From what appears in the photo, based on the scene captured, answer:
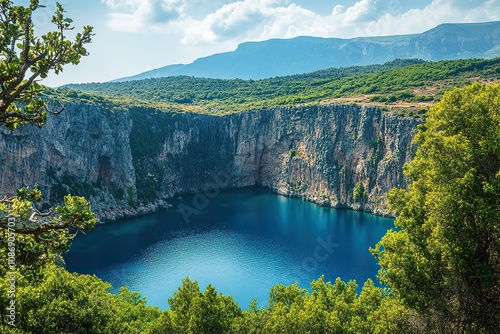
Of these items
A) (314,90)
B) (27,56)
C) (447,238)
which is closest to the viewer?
(27,56)

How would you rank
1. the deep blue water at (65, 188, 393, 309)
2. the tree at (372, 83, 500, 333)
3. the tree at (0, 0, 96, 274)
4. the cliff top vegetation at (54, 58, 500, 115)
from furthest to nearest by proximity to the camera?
1. the cliff top vegetation at (54, 58, 500, 115)
2. the deep blue water at (65, 188, 393, 309)
3. the tree at (372, 83, 500, 333)
4. the tree at (0, 0, 96, 274)

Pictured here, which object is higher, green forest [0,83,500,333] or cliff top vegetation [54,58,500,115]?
cliff top vegetation [54,58,500,115]

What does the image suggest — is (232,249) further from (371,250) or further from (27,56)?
(27,56)

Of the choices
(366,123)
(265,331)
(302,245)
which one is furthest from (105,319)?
(366,123)

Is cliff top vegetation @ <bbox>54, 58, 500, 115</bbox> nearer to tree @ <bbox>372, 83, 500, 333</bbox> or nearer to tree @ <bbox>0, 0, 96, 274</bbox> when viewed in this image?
tree @ <bbox>372, 83, 500, 333</bbox>

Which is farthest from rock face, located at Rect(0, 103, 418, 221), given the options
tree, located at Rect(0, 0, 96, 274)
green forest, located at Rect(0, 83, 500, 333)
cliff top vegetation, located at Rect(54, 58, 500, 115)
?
tree, located at Rect(0, 0, 96, 274)

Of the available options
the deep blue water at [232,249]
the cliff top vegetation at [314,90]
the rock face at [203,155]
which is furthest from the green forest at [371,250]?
the cliff top vegetation at [314,90]

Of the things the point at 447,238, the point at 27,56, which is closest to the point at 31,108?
the point at 27,56

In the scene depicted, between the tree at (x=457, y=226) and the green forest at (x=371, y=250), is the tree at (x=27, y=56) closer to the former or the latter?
the green forest at (x=371, y=250)
